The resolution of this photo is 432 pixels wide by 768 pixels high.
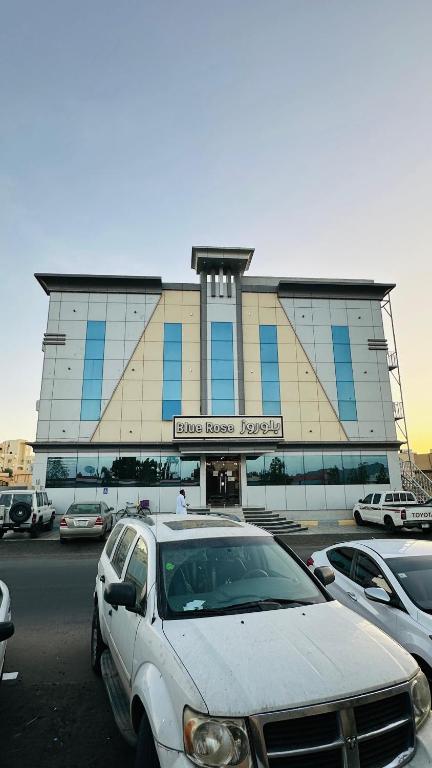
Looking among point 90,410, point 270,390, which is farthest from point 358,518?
point 90,410

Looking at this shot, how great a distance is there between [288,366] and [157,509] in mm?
12085

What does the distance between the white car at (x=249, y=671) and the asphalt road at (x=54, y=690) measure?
0.50 m

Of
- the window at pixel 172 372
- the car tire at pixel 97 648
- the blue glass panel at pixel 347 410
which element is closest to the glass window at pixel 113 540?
the car tire at pixel 97 648

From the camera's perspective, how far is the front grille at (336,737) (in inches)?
80.9

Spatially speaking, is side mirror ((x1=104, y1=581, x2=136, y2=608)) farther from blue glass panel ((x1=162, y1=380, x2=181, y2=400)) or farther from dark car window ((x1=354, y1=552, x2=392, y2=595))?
blue glass panel ((x1=162, y1=380, x2=181, y2=400))

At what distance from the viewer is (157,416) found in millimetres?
25031

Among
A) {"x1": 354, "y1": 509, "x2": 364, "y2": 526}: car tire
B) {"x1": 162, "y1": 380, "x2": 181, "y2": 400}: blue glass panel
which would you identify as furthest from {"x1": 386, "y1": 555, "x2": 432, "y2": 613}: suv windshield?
{"x1": 162, "y1": 380, "x2": 181, "y2": 400}: blue glass panel

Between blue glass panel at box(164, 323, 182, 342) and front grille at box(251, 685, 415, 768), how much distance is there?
81.8 feet

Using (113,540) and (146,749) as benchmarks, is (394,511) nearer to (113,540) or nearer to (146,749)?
(113,540)

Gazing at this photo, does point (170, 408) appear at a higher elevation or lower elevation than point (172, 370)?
lower

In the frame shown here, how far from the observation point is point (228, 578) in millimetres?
3488

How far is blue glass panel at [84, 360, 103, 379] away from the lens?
83.4 ft

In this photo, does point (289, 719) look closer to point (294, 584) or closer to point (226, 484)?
point (294, 584)

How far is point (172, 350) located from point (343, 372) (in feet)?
37.1
